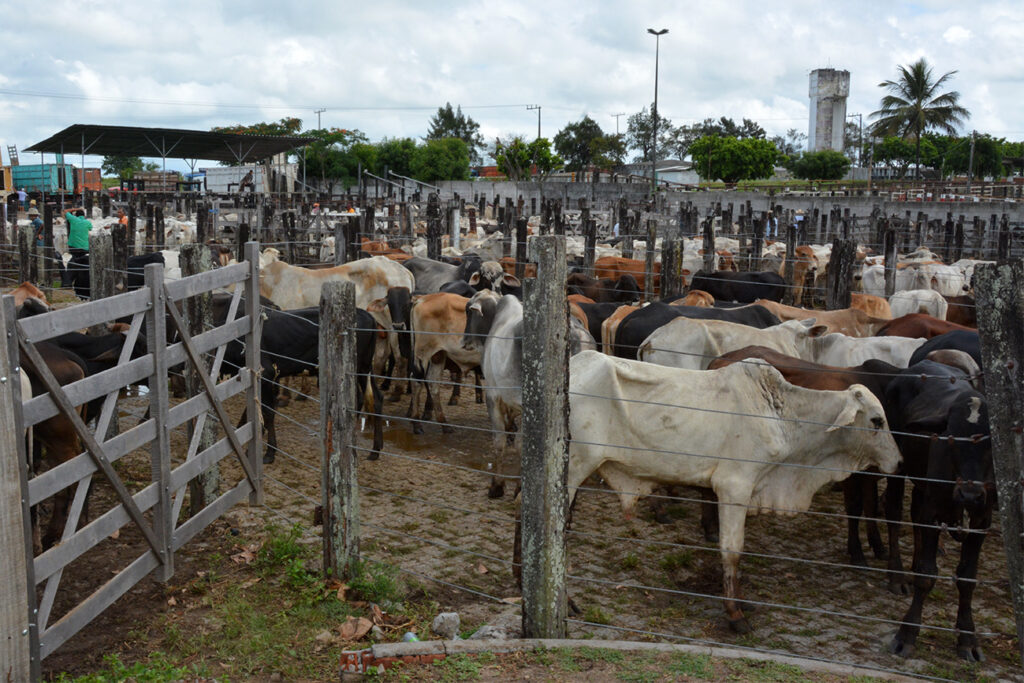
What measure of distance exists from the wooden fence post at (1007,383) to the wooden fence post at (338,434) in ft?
12.0

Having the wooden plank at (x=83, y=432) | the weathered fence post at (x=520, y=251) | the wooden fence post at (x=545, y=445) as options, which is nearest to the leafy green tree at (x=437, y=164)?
the weathered fence post at (x=520, y=251)

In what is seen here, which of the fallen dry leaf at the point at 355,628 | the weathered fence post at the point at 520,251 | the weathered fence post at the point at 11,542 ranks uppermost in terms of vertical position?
the weathered fence post at the point at 520,251

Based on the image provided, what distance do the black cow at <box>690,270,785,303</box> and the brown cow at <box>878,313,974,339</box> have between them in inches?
214

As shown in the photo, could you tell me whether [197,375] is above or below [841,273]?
below

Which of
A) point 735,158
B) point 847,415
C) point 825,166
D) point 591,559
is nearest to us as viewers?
point 847,415

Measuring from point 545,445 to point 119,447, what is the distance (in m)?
2.52

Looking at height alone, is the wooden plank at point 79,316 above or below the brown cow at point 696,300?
above

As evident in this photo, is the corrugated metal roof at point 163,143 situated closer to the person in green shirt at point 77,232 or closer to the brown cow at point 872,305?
the person in green shirt at point 77,232

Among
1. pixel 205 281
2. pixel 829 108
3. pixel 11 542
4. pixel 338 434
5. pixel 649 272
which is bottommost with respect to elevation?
pixel 11 542

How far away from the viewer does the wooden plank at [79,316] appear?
4.80 metres

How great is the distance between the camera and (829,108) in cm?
10200

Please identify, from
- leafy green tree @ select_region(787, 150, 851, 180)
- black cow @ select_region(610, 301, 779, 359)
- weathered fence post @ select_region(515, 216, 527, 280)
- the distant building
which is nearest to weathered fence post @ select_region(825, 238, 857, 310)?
black cow @ select_region(610, 301, 779, 359)

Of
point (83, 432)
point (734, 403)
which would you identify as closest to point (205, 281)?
point (83, 432)

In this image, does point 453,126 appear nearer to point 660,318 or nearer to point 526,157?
point 526,157
